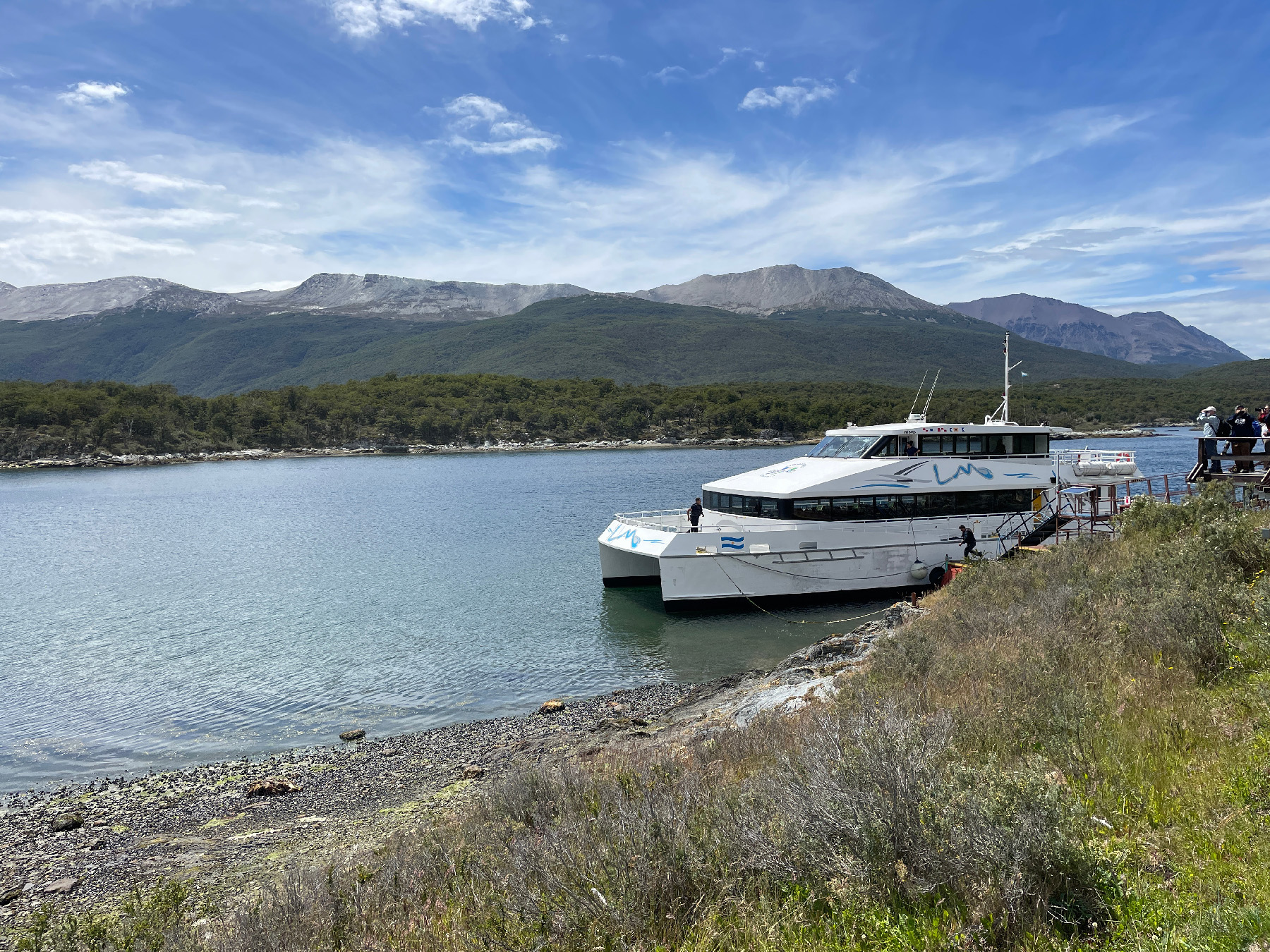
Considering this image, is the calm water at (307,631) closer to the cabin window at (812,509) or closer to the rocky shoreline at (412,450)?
the cabin window at (812,509)

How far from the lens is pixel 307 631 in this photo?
1967cm

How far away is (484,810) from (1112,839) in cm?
444

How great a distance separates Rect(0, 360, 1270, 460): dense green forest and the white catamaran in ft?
263

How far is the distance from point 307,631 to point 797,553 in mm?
12448

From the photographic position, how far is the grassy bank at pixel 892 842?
3.54 m

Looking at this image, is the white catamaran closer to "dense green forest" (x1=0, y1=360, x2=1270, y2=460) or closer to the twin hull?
the twin hull

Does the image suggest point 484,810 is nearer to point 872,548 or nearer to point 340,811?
point 340,811

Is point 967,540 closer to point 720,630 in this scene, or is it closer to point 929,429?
point 929,429

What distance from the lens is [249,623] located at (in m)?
20.5

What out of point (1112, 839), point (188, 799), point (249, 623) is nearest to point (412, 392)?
point (249, 623)

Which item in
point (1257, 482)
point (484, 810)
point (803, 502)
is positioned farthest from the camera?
point (803, 502)

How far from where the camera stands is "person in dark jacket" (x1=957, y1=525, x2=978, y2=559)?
20406 millimetres

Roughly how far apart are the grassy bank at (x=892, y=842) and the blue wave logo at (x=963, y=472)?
13.6 meters

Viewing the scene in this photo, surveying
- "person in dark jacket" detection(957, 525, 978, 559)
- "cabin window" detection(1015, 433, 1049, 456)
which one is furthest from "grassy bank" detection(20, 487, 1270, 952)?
"cabin window" detection(1015, 433, 1049, 456)
